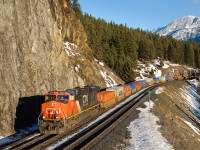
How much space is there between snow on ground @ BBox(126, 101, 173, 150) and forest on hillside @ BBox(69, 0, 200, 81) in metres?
60.7

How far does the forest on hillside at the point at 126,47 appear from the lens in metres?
94.4

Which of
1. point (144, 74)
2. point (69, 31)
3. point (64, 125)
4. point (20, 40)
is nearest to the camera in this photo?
point (64, 125)

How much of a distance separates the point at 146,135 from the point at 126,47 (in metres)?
92.8

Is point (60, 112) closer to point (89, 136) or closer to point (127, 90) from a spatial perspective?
point (89, 136)

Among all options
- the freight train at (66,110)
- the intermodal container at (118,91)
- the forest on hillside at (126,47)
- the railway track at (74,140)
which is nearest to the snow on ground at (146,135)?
the railway track at (74,140)

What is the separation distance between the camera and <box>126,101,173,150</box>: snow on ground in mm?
22109

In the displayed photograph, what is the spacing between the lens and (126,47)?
11600 cm

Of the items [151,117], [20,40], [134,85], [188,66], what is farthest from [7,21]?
[188,66]

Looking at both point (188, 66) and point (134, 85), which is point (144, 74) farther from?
point (134, 85)

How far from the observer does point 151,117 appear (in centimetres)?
3300

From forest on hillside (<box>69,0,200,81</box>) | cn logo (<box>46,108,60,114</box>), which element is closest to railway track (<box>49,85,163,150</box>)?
cn logo (<box>46,108,60,114</box>)

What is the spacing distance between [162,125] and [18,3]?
21.7 meters

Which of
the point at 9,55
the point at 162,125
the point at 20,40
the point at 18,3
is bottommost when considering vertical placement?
the point at 162,125

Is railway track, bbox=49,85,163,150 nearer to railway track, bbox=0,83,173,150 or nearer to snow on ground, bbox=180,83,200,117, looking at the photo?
railway track, bbox=0,83,173,150
